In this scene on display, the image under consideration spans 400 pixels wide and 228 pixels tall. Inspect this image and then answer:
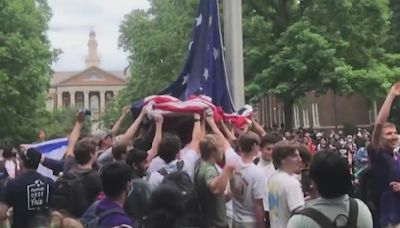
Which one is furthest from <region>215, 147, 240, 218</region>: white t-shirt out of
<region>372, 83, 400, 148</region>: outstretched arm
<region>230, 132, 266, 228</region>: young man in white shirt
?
<region>372, 83, 400, 148</region>: outstretched arm

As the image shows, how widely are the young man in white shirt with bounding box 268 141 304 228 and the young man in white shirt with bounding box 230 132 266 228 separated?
0.82 meters

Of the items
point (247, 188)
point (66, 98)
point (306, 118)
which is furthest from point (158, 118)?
point (66, 98)

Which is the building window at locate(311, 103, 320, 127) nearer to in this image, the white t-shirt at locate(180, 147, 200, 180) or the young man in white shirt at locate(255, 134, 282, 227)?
the young man in white shirt at locate(255, 134, 282, 227)

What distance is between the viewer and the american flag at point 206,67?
586 inches

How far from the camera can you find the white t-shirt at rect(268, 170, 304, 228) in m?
7.28

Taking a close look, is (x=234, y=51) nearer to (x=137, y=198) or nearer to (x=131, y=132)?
(x=131, y=132)

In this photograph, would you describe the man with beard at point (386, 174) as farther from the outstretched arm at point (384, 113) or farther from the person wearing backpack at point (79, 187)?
the person wearing backpack at point (79, 187)

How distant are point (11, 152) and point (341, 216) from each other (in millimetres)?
11497

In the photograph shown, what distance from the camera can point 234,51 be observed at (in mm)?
17844

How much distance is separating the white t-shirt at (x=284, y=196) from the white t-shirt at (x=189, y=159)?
1.15 m

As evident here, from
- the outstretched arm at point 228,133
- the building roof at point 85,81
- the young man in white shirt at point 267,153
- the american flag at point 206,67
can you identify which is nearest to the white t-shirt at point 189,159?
the young man in white shirt at point 267,153

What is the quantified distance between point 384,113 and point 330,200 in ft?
9.57

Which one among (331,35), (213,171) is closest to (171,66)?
(331,35)

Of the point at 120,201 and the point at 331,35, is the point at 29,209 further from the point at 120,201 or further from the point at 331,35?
the point at 331,35
